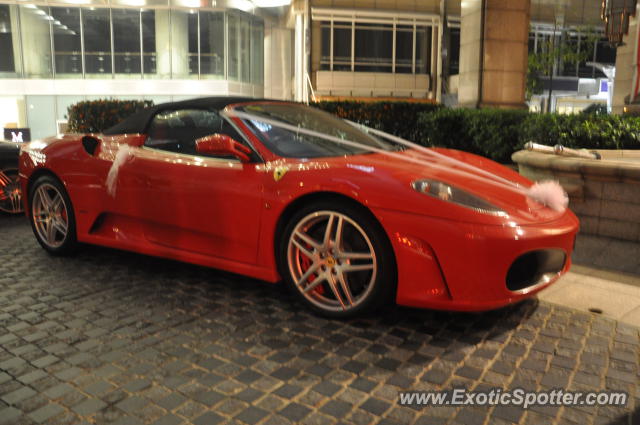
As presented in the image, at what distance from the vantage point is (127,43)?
2483cm

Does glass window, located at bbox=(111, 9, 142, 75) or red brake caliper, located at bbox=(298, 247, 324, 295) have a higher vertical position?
glass window, located at bbox=(111, 9, 142, 75)

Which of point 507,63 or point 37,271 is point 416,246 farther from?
point 507,63

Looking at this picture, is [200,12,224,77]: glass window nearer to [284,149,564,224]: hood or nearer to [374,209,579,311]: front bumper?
[284,149,564,224]: hood

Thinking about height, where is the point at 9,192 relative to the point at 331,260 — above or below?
below

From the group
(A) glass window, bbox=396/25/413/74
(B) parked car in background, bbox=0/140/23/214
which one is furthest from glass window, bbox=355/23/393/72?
(B) parked car in background, bbox=0/140/23/214

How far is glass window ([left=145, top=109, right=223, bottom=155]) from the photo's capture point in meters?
4.17

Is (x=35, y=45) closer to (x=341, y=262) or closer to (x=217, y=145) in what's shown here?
(x=217, y=145)

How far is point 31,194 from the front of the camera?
16.9ft

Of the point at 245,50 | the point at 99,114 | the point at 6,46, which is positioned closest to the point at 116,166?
the point at 99,114

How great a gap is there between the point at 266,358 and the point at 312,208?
929mm

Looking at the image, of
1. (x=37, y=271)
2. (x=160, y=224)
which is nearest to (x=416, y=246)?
(x=160, y=224)

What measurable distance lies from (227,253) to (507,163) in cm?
629

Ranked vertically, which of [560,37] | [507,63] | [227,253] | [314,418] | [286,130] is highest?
[560,37]

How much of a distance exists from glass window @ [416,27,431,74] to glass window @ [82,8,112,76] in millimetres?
13646
